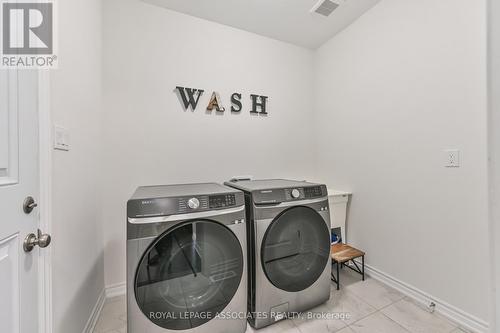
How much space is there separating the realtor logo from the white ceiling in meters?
1.26

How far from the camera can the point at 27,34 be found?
0.85m

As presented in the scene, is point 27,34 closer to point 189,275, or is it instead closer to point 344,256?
point 189,275

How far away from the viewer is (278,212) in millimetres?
1426

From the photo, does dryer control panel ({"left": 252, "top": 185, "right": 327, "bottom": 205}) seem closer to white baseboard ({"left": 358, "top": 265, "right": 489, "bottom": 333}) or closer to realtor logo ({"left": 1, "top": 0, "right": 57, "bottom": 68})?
white baseboard ({"left": 358, "top": 265, "right": 489, "bottom": 333})

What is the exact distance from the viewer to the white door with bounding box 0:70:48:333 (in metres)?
0.69

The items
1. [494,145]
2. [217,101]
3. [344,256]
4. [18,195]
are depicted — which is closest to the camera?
[494,145]

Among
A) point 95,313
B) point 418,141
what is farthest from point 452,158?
point 95,313

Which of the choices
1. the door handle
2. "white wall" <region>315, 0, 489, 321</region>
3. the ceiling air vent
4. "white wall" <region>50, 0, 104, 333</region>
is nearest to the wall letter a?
"white wall" <region>50, 0, 104, 333</region>

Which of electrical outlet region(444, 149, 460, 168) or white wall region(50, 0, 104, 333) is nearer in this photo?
white wall region(50, 0, 104, 333)

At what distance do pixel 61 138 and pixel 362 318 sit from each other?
2197 mm

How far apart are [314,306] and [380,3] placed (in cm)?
269

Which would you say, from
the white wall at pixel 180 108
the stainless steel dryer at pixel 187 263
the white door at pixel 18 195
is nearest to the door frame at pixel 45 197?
the white door at pixel 18 195

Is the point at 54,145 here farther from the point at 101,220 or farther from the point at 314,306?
the point at 314,306

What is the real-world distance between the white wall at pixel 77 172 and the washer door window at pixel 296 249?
1095 mm
